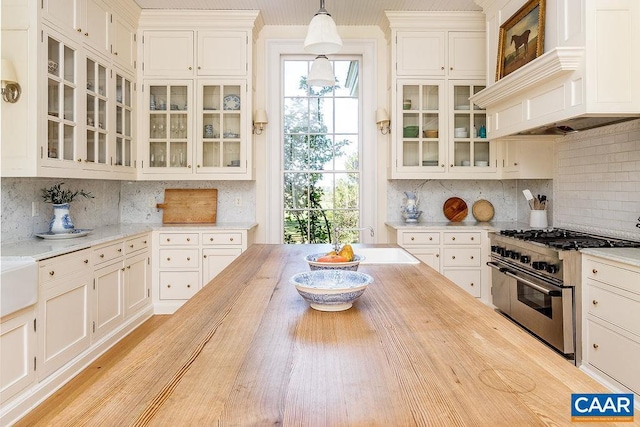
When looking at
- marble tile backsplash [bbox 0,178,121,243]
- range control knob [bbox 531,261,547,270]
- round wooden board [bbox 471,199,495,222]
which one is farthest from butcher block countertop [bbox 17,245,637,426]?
round wooden board [bbox 471,199,495,222]

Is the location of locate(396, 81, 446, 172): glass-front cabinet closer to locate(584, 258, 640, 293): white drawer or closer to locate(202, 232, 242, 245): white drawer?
locate(202, 232, 242, 245): white drawer

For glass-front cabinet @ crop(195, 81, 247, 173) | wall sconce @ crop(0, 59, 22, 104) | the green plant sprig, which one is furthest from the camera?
glass-front cabinet @ crop(195, 81, 247, 173)

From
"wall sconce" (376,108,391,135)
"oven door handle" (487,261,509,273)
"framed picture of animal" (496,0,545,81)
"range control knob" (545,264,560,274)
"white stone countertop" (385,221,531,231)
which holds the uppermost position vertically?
"framed picture of animal" (496,0,545,81)

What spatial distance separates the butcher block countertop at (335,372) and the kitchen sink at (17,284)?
4.25 feet

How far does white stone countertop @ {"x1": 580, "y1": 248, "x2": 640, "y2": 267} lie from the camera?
217cm

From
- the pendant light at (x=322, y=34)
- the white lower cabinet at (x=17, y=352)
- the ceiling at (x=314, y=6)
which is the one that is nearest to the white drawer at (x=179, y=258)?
the white lower cabinet at (x=17, y=352)

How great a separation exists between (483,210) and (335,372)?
4008 millimetres

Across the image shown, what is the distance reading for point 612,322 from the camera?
235 cm

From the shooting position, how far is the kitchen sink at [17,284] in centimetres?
205

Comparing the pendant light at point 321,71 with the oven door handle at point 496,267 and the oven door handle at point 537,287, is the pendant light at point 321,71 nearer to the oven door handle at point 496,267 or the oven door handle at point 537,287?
the oven door handle at point 537,287

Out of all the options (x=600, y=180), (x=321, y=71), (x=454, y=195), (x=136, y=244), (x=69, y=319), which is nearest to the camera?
(x=321, y=71)

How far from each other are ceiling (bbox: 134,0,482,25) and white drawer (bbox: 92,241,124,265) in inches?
90.4

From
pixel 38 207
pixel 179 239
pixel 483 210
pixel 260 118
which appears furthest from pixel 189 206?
pixel 483 210

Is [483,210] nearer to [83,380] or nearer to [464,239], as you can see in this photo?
[464,239]
